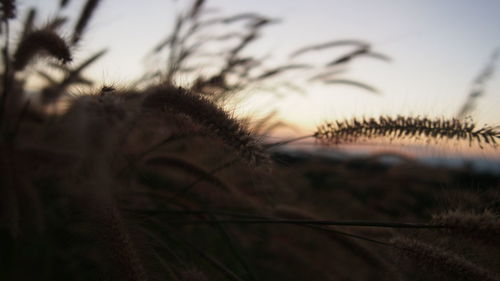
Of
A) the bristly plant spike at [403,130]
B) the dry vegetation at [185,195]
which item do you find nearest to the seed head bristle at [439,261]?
the dry vegetation at [185,195]

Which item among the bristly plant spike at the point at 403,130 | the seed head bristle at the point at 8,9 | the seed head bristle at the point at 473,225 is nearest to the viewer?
the seed head bristle at the point at 473,225

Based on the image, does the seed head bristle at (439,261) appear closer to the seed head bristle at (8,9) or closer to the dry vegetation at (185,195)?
the dry vegetation at (185,195)

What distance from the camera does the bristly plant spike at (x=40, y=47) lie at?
887 millimetres

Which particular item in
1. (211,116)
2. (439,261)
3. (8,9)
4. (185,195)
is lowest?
(439,261)

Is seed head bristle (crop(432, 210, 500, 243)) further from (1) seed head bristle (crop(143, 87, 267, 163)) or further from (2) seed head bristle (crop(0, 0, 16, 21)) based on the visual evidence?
(2) seed head bristle (crop(0, 0, 16, 21))

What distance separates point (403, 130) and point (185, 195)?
0.77m

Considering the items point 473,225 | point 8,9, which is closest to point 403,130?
point 473,225

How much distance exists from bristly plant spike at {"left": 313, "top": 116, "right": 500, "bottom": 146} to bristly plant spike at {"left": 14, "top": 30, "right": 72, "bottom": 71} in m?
0.71

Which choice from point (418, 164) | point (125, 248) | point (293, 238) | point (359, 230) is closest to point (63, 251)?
point (125, 248)

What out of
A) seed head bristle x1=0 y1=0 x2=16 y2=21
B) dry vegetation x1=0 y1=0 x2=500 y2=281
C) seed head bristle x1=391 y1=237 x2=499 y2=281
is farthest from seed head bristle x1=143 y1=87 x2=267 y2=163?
seed head bristle x1=0 y1=0 x2=16 y2=21

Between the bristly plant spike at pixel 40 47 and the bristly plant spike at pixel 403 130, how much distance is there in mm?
715

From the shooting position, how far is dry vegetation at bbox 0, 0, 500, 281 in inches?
24.5

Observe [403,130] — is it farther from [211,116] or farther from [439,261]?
[211,116]

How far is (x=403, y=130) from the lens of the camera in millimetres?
837
